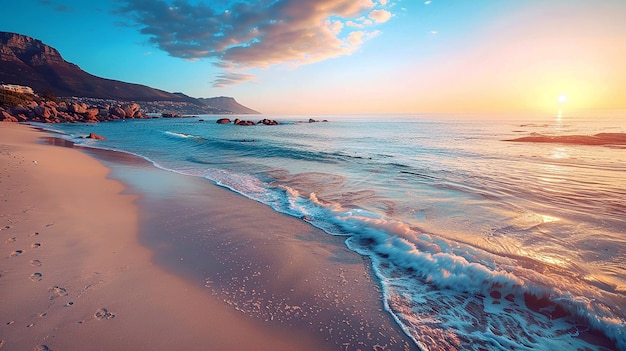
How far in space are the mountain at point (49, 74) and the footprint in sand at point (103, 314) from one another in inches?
6418

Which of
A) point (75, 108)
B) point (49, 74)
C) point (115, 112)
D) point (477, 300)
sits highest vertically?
point (49, 74)

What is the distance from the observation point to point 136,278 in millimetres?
3748

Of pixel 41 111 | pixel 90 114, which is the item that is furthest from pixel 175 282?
pixel 90 114

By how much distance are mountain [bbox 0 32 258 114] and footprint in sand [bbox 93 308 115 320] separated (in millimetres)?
163005

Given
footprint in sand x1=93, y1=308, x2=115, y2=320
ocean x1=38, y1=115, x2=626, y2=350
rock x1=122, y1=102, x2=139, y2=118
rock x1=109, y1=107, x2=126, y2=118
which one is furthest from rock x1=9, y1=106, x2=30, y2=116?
footprint in sand x1=93, y1=308, x2=115, y2=320

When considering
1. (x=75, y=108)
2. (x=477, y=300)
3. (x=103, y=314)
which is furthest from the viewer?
(x=75, y=108)

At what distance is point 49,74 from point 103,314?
8002 inches

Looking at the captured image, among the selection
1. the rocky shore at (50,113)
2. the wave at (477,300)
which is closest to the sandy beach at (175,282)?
the wave at (477,300)

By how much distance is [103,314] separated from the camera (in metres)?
2.96

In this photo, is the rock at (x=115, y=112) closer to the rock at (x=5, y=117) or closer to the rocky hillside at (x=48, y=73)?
the rock at (x=5, y=117)

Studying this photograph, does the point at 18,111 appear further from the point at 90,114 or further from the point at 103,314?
the point at 103,314

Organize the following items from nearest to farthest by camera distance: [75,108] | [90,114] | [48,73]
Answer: [75,108] → [90,114] → [48,73]

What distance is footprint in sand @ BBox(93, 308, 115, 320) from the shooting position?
292 cm

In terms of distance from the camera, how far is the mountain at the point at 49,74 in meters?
125
